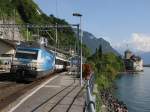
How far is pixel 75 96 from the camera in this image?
2788cm

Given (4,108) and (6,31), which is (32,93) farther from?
(6,31)

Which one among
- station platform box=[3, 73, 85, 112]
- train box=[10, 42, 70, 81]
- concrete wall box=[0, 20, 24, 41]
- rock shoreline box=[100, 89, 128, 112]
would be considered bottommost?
rock shoreline box=[100, 89, 128, 112]

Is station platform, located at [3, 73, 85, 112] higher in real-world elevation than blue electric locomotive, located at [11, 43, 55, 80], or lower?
lower

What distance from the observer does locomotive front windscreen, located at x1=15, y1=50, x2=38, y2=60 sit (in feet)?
129

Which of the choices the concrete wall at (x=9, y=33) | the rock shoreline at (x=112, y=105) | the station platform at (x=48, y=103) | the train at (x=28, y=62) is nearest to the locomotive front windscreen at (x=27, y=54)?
the train at (x=28, y=62)

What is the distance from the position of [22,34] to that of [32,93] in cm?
7841

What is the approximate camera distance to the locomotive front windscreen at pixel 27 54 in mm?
39362

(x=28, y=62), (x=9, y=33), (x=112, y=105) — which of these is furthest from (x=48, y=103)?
(x=9, y=33)

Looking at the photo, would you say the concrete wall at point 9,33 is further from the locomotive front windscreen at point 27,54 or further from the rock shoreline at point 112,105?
the locomotive front windscreen at point 27,54

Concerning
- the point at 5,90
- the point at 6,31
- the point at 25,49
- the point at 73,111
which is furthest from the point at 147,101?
the point at 73,111

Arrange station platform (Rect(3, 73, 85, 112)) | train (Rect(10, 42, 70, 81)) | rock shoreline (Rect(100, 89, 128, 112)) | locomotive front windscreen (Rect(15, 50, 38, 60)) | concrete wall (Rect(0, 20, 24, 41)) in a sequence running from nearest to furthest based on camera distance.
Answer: station platform (Rect(3, 73, 85, 112)) → train (Rect(10, 42, 70, 81)) → locomotive front windscreen (Rect(15, 50, 38, 60)) → rock shoreline (Rect(100, 89, 128, 112)) → concrete wall (Rect(0, 20, 24, 41))

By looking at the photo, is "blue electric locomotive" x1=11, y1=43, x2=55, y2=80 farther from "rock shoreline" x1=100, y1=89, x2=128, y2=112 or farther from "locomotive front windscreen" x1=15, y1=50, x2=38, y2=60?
"rock shoreline" x1=100, y1=89, x2=128, y2=112

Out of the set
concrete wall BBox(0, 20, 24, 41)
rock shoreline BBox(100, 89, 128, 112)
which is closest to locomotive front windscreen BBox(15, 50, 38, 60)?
rock shoreline BBox(100, 89, 128, 112)

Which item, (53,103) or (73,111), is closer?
(73,111)
